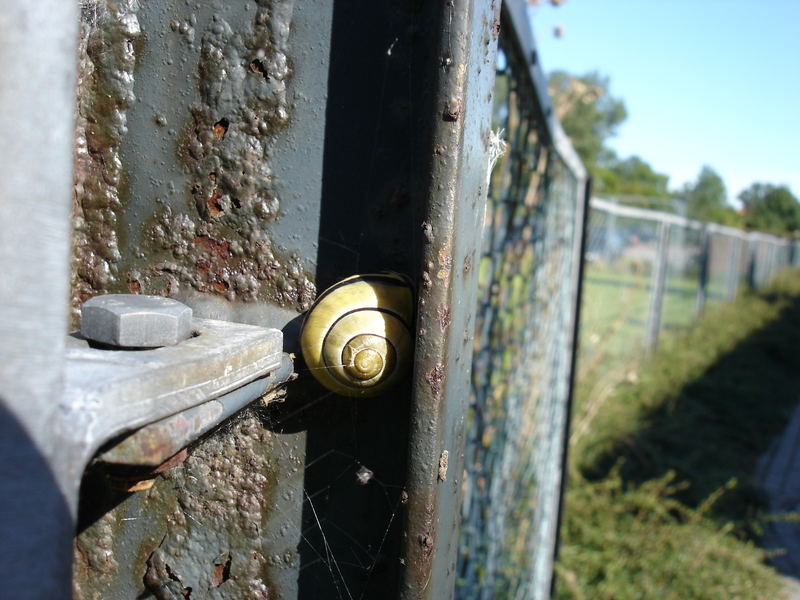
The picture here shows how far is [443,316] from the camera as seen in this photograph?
2.53ft

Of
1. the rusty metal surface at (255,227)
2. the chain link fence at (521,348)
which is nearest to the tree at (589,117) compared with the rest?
the chain link fence at (521,348)

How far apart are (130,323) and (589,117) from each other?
3940 centimetres

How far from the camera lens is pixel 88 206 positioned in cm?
89

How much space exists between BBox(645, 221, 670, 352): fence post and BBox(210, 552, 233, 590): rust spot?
8.89 metres

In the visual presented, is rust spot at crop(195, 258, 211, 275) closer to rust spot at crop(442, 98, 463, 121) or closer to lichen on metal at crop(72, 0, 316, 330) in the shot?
lichen on metal at crop(72, 0, 316, 330)

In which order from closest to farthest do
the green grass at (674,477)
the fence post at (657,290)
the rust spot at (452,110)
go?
the rust spot at (452,110) < the green grass at (674,477) < the fence post at (657,290)

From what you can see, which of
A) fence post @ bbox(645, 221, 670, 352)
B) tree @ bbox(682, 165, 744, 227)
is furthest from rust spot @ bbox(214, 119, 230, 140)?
tree @ bbox(682, 165, 744, 227)

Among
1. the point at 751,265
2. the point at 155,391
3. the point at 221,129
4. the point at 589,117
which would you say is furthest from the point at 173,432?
the point at 589,117

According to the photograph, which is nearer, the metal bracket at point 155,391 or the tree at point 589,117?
the metal bracket at point 155,391

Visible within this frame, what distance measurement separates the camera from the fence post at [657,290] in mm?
9141

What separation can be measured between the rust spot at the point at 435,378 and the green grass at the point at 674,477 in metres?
3.28

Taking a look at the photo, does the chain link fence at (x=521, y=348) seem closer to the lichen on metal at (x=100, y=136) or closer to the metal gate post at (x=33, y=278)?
the lichen on metal at (x=100, y=136)

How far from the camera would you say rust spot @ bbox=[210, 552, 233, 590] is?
0.91 meters

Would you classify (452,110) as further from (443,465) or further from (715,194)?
(715,194)
